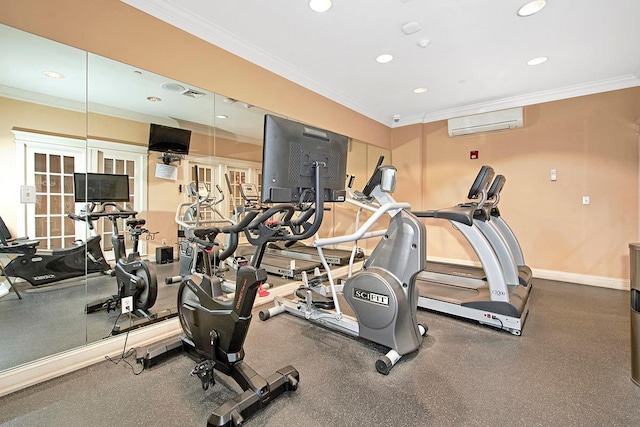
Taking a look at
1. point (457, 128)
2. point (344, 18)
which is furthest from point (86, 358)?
point (457, 128)

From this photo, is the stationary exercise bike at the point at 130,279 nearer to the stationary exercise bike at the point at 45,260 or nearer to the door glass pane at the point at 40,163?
the stationary exercise bike at the point at 45,260

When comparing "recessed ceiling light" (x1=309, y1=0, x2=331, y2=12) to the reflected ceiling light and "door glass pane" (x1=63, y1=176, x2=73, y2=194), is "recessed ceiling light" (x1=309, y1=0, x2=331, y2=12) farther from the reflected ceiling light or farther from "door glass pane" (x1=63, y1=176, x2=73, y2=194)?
"door glass pane" (x1=63, y1=176, x2=73, y2=194)

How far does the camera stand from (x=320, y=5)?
2500 mm

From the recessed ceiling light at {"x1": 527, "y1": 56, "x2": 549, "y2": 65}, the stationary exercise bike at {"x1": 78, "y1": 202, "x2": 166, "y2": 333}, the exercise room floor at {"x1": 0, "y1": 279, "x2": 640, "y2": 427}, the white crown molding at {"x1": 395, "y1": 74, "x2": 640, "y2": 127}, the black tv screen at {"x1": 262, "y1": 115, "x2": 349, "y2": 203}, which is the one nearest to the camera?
the black tv screen at {"x1": 262, "y1": 115, "x2": 349, "y2": 203}

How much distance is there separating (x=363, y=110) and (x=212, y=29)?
296cm

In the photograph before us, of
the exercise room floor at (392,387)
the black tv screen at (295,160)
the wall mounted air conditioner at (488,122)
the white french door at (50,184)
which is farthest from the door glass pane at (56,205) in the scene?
the wall mounted air conditioner at (488,122)

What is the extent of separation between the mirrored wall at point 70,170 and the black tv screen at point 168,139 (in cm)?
4

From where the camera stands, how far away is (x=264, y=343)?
2.44 metres

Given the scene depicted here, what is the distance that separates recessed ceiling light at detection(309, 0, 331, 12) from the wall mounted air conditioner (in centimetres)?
359

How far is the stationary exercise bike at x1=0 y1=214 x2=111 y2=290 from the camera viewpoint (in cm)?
194

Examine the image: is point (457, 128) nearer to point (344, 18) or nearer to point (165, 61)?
point (344, 18)

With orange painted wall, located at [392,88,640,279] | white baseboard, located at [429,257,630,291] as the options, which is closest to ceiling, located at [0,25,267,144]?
orange painted wall, located at [392,88,640,279]

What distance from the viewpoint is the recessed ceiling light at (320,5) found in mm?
2457

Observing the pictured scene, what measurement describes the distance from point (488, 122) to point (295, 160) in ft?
15.1
